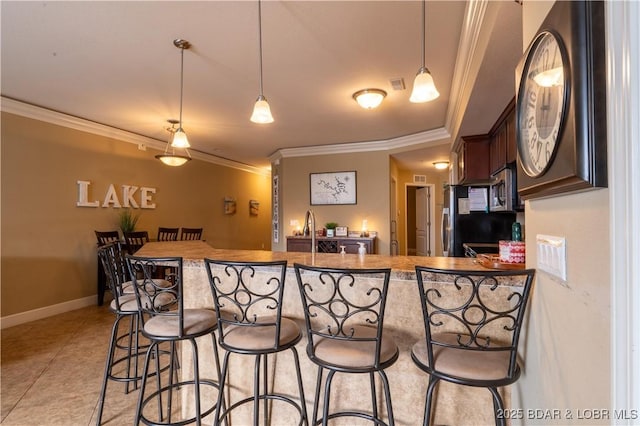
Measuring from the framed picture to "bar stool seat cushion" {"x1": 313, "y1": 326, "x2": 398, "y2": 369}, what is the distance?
4.72 m

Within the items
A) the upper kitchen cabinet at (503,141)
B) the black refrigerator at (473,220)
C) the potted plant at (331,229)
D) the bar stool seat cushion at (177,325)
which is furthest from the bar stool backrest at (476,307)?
the potted plant at (331,229)

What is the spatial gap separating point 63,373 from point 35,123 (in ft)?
10.3

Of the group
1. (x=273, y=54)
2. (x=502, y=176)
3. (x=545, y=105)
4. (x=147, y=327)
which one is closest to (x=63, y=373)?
(x=147, y=327)

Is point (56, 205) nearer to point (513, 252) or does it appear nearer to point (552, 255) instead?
point (513, 252)

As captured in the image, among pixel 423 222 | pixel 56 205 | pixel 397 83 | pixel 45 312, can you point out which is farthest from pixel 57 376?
pixel 423 222

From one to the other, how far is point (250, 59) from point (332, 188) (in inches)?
140

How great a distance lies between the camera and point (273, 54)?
2.75 meters

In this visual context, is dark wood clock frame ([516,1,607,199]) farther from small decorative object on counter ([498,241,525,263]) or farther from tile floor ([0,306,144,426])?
tile floor ([0,306,144,426])

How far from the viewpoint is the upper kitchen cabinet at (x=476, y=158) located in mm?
3910

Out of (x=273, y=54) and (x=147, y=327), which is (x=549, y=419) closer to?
(x=147, y=327)

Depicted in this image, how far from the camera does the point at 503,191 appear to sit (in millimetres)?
3199

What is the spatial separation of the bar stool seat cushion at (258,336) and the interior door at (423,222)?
7090 millimetres

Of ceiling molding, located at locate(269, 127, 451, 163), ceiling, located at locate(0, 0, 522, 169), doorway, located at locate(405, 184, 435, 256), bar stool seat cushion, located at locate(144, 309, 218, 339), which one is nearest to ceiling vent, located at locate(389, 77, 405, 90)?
ceiling, located at locate(0, 0, 522, 169)

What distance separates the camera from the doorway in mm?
8062
